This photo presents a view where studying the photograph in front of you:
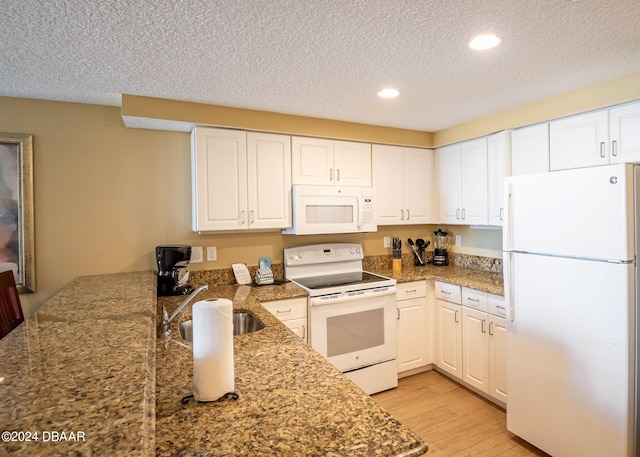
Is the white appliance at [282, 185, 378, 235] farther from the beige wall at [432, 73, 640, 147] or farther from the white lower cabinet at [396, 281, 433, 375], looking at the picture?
the beige wall at [432, 73, 640, 147]

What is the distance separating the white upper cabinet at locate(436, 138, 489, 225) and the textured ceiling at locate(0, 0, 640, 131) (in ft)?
2.13

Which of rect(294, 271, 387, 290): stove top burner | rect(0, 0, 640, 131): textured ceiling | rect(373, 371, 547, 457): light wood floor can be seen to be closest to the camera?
rect(0, 0, 640, 131): textured ceiling

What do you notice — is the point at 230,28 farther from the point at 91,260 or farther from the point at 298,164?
the point at 91,260

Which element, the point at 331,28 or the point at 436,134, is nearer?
the point at 331,28

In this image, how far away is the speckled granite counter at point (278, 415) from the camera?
817 millimetres

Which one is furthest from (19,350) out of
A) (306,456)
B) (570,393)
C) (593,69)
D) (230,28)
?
(593,69)

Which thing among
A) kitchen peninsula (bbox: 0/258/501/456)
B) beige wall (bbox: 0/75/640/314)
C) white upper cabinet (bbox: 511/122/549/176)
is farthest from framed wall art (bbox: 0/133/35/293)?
white upper cabinet (bbox: 511/122/549/176)

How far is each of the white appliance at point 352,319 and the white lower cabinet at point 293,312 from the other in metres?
0.05

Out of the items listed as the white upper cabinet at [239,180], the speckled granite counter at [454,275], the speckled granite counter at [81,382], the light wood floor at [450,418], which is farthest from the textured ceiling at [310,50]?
the light wood floor at [450,418]

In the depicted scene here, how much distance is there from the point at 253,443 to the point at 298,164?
232 centimetres

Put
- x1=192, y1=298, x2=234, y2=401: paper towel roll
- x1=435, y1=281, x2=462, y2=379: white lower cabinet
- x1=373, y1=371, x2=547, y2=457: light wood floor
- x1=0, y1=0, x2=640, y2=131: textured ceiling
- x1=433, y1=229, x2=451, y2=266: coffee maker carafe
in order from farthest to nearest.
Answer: x1=433, y1=229, x2=451, y2=266: coffee maker carafe < x1=435, y1=281, x2=462, y2=379: white lower cabinet < x1=373, y1=371, x2=547, y2=457: light wood floor < x1=0, y1=0, x2=640, y2=131: textured ceiling < x1=192, y1=298, x2=234, y2=401: paper towel roll

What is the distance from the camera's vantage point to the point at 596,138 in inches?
86.4

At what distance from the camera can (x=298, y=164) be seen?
9.45ft

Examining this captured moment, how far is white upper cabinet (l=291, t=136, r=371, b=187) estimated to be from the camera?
289cm
